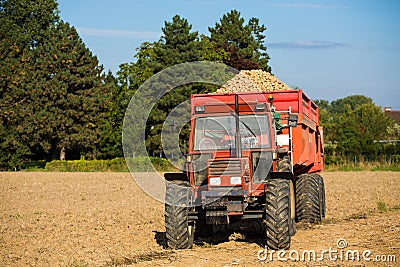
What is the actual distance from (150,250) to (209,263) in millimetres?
1792

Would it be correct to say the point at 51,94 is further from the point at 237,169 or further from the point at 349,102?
the point at 349,102

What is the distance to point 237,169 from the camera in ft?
34.2

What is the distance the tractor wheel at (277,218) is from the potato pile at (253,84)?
21.4 feet

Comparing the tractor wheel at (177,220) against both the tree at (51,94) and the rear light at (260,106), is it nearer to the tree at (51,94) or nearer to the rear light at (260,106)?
the rear light at (260,106)

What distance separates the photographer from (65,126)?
54.1 metres

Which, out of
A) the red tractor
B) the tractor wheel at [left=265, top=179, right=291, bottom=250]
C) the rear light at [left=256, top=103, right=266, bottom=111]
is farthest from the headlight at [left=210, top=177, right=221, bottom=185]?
the rear light at [left=256, top=103, right=266, bottom=111]

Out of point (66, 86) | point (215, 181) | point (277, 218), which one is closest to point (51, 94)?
point (66, 86)

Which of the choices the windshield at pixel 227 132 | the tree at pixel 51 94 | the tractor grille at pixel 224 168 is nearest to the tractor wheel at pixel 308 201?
the windshield at pixel 227 132

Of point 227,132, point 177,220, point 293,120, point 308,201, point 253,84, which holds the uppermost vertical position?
point 253,84

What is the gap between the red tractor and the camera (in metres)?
10.4

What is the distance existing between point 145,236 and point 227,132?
9.84ft

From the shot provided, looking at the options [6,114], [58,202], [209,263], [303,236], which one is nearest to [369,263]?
[209,263]

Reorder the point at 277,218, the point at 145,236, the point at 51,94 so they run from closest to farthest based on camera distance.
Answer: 1. the point at 277,218
2. the point at 145,236
3. the point at 51,94

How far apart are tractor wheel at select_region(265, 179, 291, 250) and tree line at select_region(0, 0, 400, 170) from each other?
35216mm
